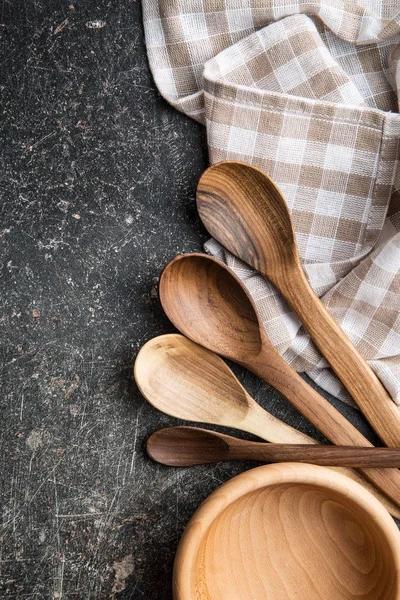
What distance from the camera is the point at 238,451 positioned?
650mm

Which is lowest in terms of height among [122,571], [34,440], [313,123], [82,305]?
[122,571]

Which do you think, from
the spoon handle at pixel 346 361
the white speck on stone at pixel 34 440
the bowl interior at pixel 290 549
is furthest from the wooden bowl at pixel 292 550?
the white speck on stone at pixel 34 440

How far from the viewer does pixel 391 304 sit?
67 cm

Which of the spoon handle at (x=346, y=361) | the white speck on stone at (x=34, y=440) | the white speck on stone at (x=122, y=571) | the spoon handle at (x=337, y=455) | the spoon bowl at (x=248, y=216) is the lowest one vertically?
the white speck on stone at (x=122, y=571)

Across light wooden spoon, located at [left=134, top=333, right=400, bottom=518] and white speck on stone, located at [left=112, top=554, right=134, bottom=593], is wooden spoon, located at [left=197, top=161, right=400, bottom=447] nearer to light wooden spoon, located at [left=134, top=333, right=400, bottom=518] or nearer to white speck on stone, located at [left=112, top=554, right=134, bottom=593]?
light wooden spoon, located at [left=134, top=333, right=400, bottom=518]

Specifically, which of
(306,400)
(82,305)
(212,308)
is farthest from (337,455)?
(82,305)

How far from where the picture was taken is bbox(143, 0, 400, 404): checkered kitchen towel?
669 millimetres

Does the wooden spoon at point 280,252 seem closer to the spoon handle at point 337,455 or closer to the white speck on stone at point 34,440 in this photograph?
the spoon handle at point 337,455

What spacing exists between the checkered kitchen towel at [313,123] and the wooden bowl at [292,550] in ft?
0.42

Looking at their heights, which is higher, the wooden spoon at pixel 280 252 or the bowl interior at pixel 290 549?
the wooden spoon at pixel 280 252

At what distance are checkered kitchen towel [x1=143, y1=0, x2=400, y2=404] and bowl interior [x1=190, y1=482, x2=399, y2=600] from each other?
0.13m

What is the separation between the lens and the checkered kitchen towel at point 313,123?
2.19 ft

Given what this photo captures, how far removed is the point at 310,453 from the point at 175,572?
17 cm

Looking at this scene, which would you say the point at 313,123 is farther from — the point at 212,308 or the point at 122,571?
the point at 122,571
